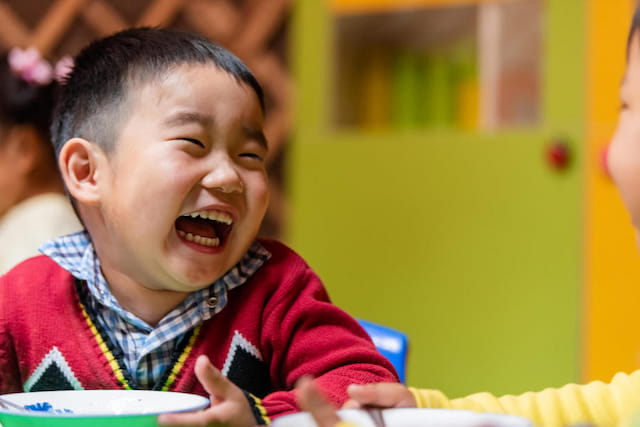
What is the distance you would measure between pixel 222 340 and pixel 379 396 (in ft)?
0.64

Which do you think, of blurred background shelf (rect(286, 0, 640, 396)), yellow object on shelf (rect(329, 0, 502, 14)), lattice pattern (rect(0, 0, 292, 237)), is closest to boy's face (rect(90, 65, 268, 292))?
blurred background shelf (rect(286, 0, 640, 396))

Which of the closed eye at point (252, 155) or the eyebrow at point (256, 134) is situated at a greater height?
the eyebrow at point (256, 134)

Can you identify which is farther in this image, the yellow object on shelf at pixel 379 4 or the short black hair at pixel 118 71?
the yellow object on shelf at pixel 379 4

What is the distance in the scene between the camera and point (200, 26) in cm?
253

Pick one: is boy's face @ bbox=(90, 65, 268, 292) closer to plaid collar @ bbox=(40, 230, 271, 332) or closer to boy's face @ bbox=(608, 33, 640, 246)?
plaid collar @ bbox=(40, 230, 271, 332)

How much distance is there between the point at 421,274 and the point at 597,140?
48 centimetres

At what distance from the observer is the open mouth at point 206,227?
0.62 meters

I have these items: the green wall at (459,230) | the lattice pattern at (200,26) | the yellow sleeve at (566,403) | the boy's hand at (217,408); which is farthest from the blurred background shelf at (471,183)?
the boy's hand at (217,408)

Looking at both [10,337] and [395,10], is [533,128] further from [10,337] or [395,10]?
[10,337]

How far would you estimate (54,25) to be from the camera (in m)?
2.54

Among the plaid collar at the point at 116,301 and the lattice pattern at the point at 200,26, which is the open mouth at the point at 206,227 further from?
the lattice pattern at the point at 200,26

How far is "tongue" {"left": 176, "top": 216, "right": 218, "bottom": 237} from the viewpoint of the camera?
0.64 meters

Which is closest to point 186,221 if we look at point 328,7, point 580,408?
point 580,408

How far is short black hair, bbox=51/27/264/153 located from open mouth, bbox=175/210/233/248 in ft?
0.26
